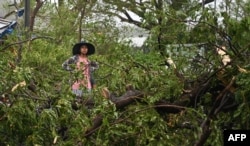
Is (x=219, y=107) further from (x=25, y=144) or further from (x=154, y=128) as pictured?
(x=25, y=144)

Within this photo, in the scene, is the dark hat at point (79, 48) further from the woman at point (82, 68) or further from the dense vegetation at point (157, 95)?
the dense vegetation at point (157, 95)

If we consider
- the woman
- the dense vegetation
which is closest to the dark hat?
the woman

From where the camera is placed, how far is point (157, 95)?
3.56m

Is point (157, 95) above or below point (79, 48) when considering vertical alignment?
below

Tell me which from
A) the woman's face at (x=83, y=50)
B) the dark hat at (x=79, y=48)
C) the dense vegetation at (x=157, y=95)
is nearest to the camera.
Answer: the dense vegetation at (x=157, y=95)

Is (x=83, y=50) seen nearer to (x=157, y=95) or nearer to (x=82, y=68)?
(x=82, y=68)

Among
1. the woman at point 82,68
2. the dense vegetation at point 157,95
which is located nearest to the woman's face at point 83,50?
the woman at point 82,68

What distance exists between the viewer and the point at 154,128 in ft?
11.1

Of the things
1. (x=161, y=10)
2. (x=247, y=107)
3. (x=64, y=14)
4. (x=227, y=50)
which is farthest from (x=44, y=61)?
(x=64, y=14)

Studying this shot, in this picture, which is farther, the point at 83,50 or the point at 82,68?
the point at 83,50

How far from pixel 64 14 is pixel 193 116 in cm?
928

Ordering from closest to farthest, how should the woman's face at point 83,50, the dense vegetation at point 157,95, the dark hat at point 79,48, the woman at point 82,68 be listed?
the dense vegetation at point 157,95
the woman at point 82,68
the woman's face at point 83,50
the dark hat at point 79,48

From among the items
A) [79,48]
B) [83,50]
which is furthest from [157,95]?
[79,48]

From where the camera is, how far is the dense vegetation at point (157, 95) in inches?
133
